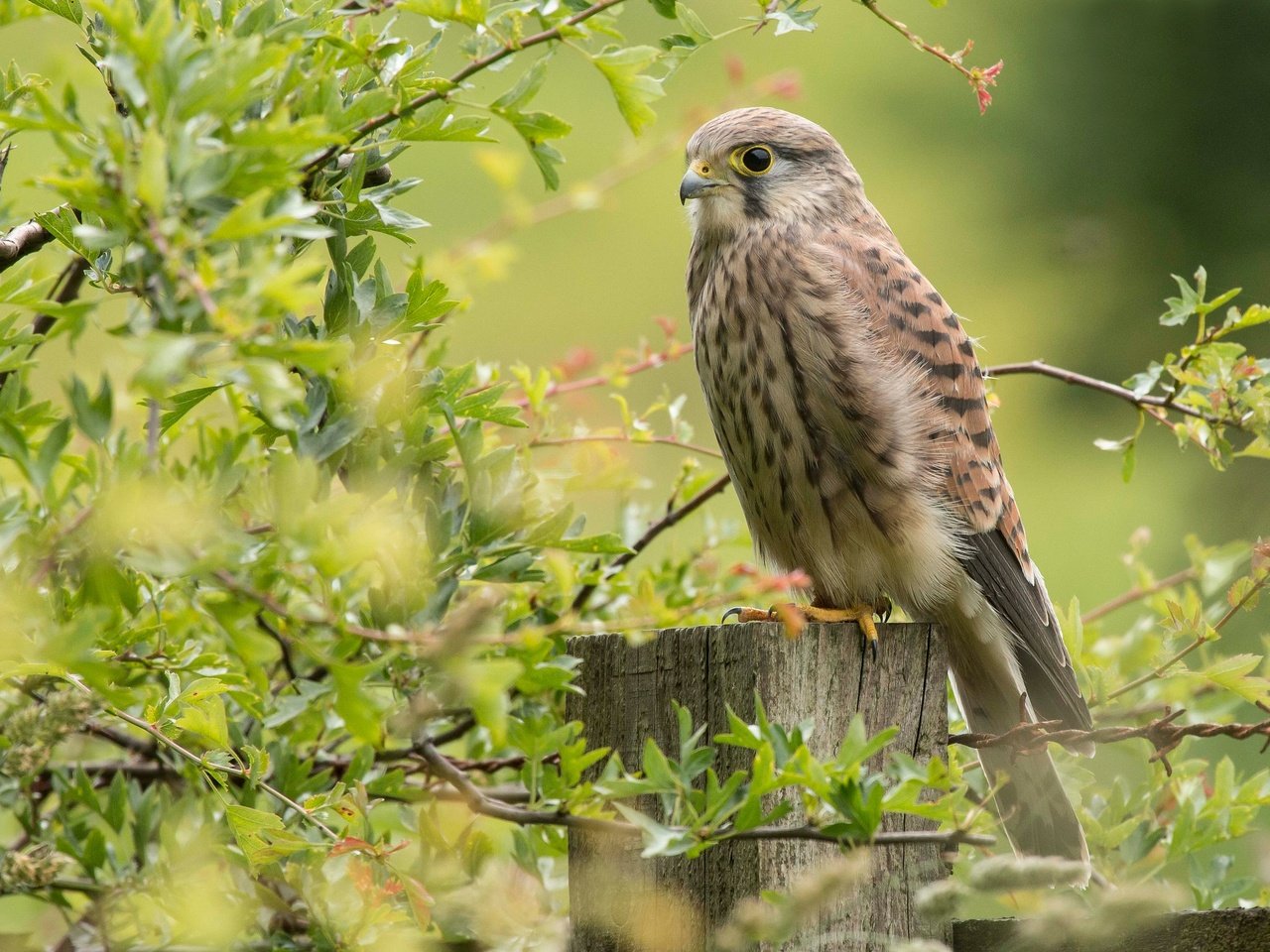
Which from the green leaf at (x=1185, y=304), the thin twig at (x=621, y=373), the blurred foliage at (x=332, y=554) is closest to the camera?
the blurred foliage at (x=332, y=554)

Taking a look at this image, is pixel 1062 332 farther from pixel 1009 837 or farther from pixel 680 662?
pixel 680 662

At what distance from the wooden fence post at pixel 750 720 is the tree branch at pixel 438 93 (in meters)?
0.66

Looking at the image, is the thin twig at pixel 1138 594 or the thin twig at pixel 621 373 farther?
the thin twig at pixel 1138 594

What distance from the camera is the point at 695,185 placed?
259 cm

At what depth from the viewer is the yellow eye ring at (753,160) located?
263 centimetres

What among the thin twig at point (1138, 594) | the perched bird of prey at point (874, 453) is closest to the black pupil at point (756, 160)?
the perched bird of prey at point (874, 453)

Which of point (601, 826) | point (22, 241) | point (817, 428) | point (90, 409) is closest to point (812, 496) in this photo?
point (817, 428)

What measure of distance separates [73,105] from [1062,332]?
641 cm

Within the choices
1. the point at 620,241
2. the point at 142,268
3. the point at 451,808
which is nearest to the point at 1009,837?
the point at 451,808

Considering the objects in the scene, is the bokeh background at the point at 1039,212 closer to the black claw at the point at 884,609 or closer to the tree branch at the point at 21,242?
the black claw at the point at 884,609

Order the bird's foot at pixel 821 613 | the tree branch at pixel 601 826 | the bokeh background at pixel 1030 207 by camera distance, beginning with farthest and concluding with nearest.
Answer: the bokeh background at pixel 1030 207 → the bird's foot at pixel 821 613 → the tree branch at pixel 601 826

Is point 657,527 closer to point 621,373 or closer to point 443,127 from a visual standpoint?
point 621,373

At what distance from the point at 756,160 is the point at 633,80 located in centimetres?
120

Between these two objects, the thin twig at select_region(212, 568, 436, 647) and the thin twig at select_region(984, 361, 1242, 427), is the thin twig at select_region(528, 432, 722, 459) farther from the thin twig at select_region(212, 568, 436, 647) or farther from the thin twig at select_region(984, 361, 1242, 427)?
the thin twig at select_region(212, 568, 436, 647)
